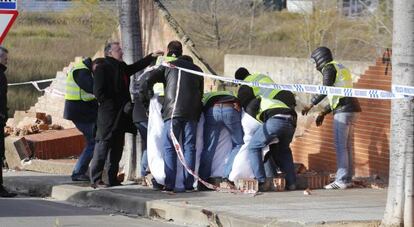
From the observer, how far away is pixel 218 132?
42.0ft

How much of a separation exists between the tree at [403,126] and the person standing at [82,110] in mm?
5461

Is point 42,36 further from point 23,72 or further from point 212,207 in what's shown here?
point 212,207

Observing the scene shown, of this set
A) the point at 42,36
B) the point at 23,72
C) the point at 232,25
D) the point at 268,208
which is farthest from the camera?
the point at 42,36

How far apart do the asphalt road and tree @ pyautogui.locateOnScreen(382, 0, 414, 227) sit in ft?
8.80

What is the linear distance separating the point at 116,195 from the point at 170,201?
36.3 inches

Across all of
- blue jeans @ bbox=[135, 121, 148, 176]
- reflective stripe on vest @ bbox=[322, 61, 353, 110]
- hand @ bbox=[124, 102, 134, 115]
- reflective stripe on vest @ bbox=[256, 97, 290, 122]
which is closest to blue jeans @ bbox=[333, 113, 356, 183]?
reflective stripe on vest @ bbox=[322, 61, 353, 110]

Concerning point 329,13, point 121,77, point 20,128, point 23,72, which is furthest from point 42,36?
point 121,77

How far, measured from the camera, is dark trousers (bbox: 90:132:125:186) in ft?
42.5

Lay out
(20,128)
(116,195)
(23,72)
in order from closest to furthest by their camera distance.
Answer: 1. (116,195)
2. (20,128)
3. (23,72)

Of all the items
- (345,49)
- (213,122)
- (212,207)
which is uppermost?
(345,49)

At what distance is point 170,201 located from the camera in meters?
11.7

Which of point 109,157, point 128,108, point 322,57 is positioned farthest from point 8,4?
point 322,57

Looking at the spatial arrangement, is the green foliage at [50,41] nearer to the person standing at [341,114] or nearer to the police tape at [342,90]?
the person standing at [341,114]

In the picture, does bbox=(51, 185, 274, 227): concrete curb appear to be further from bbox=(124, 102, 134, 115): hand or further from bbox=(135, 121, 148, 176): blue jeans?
bbox=(124, 102, 134, 115): hand
